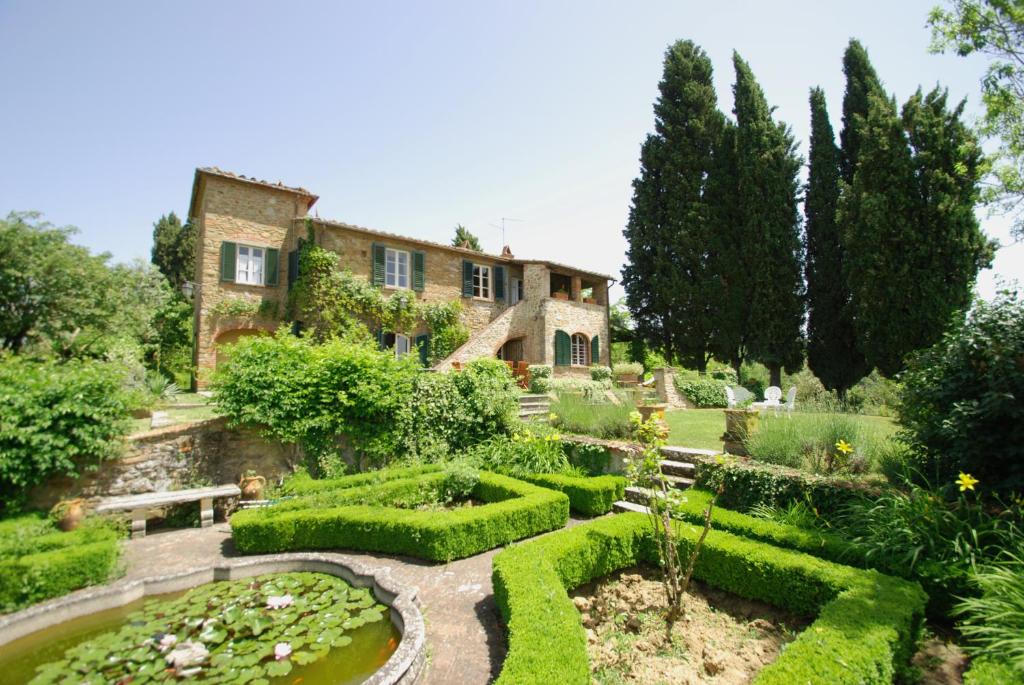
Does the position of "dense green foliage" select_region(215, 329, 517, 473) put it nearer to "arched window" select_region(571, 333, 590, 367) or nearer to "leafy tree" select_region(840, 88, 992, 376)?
"arched window" select_region(571, 333, 590, 367)

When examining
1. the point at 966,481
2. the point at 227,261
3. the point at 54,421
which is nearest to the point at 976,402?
the point at 966,481

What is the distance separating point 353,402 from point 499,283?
514 inches

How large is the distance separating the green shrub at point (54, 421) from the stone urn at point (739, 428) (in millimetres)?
10697

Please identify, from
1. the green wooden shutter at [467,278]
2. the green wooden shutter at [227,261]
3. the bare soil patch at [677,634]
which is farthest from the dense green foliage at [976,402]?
the green wooden shutter at [227,261]

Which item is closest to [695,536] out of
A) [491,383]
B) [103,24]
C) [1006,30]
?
[491,383]

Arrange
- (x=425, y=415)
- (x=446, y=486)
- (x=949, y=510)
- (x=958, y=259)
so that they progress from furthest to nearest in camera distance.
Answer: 1. (x=958, y=259)
2. (x=425, y=415)
3. (x=446, y=486)
4. (x=949, y=510)

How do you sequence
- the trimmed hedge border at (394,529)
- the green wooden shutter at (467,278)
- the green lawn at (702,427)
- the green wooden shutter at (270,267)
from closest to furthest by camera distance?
the trimmed hedge border at (394,529) < the green lawn at (702,427) < the green wooden shutter at (270,267) < the green wooden shutter at (467,278)

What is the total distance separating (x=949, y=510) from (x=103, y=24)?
40.2 ft

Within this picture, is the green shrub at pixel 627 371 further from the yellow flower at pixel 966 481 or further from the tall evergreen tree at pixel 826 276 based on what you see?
the yellow flower at pixel 966 481

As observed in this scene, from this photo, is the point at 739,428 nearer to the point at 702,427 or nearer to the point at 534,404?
the point at 702,427

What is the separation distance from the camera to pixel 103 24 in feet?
20.5

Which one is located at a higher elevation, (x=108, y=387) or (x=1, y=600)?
(x=108, y=387)

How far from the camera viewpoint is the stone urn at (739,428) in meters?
8.03

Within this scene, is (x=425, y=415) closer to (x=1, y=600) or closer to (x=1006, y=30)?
(x=1, y=600)
